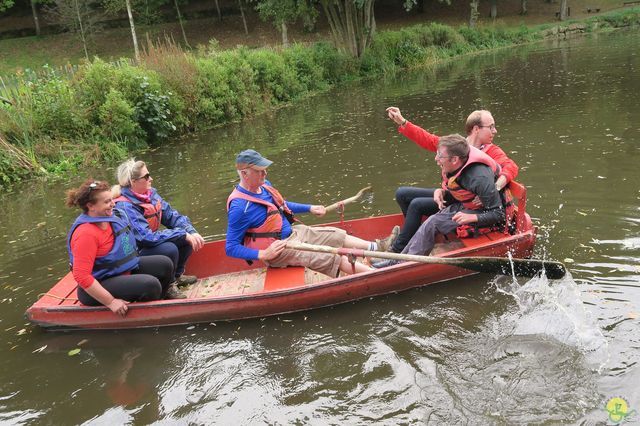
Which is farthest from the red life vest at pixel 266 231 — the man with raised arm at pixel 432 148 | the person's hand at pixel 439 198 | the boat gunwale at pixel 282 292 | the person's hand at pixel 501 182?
the person's hand at pixel 501 182

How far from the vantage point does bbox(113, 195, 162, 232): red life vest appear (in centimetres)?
576

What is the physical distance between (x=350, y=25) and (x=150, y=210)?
2334 cm

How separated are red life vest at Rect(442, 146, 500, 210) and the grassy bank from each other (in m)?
10.5

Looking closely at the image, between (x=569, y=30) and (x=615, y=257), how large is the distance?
119 feet

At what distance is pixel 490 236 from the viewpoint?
5.77 meters

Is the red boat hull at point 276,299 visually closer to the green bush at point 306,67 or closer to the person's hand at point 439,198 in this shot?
the person's hand at point 439,198

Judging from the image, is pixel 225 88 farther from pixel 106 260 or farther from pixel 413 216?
pixel 106 260

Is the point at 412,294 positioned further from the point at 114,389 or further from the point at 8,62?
the point at 8,62

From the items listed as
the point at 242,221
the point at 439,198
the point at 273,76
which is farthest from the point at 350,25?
the point at 242,221

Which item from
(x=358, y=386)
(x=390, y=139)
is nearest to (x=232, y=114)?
(x=390, y=139)

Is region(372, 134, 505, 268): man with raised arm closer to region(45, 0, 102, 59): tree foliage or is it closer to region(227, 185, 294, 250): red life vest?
region(227, 185, 294, 250): red life vest

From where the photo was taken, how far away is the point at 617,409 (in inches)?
144

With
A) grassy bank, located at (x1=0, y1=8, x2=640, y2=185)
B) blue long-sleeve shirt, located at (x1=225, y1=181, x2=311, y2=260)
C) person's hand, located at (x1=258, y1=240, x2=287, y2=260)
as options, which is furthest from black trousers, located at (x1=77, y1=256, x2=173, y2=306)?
grassy bank, located at (x1=0, y1=8, x2=640, y2=185)

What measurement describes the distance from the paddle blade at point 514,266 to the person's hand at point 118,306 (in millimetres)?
3264
